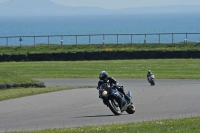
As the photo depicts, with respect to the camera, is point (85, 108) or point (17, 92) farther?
point (17, 92)

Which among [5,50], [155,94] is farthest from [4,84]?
[5,50]

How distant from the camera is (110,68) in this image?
44.6 m

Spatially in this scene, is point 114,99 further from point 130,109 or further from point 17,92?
point 17,92

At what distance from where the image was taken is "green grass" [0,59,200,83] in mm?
39969

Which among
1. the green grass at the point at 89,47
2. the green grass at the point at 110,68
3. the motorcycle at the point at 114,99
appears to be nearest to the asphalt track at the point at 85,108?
the motorcycle at the point at 114,99

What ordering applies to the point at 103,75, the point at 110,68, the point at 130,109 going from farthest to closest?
the point at 110,68 < the point at 130,109 < the point at 103,75

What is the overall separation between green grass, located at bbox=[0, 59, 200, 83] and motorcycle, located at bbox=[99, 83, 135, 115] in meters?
16.9

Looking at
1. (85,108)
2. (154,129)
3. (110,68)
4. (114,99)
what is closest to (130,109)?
(114,99)

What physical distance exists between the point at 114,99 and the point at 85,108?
255 centimetres

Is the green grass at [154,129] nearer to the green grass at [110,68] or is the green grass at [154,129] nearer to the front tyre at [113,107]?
the front tyre at [113,107]

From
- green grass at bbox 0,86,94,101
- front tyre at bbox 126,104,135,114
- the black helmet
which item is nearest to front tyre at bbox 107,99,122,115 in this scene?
front tyre at bbox 126,104,135,114

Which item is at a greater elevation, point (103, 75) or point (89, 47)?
point (103, 75)

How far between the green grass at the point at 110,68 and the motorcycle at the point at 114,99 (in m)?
16.9

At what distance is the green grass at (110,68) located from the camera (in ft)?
131
